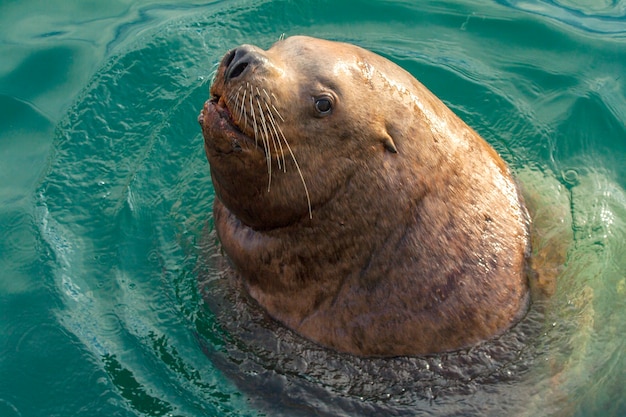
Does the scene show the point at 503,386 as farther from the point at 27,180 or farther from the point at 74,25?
the point at 74,25

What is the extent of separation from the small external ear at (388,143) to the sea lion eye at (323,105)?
0.43m

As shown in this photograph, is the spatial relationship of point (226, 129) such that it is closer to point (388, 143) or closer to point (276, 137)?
point (276, 137)

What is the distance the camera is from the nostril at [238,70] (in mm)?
5301

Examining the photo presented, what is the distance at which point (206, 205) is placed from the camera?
7672 mm

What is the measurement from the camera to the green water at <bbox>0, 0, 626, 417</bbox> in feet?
20.2

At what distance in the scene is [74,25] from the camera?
33.4 feet

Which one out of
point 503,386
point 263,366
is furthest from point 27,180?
point 503,386

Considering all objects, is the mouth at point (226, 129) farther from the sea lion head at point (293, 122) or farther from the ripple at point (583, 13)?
the ripple at point (583, 13)

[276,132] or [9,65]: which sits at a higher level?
[9,65]

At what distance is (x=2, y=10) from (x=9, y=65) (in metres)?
1.07

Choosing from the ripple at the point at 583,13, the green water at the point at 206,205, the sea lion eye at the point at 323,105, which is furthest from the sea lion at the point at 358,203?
the ripple at the point at 583,13

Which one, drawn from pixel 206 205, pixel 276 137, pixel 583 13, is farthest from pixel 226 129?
pixel 583 13

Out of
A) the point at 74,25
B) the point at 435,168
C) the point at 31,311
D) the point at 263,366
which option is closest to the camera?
the point at 435,168

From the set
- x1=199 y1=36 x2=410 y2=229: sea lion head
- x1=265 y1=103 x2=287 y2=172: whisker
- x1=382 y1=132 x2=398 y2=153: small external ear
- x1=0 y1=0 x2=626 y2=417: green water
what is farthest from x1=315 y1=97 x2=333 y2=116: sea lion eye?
x1=0 y1=0 x2=626 y2=417: green water
